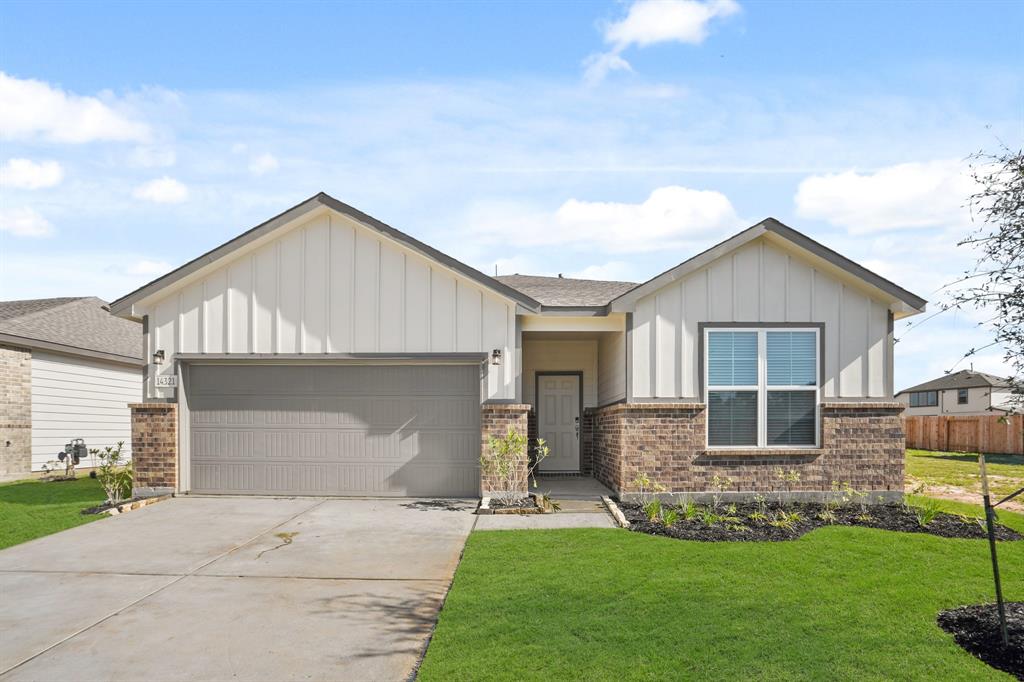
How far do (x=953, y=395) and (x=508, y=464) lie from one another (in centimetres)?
4091

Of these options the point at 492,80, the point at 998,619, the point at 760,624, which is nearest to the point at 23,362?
the point at 492,80

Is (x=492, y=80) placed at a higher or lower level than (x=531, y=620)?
higher

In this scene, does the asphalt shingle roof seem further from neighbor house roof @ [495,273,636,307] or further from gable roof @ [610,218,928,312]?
gable roof @ [610,218,928,312]

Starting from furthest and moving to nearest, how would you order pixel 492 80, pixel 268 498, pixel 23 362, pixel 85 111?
1. pixel 23 362
2. pixel 85 111
3. pixel 268 498
4. pixel 492 80

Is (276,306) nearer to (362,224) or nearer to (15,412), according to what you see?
(362,224)

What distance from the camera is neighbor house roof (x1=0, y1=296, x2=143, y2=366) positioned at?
18.1 m

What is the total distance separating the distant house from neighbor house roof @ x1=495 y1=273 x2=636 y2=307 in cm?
2763

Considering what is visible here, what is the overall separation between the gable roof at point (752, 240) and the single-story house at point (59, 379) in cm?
1127

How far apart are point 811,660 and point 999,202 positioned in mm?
3404

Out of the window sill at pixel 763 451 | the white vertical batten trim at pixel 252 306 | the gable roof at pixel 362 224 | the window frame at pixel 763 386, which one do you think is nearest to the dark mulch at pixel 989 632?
the window sill at pixel 763 451

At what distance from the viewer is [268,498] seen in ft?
41.0

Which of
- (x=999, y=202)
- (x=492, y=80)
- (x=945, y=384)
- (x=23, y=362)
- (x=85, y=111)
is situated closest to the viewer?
(x=999, y=202)

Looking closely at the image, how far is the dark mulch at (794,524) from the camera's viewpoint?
9.44m

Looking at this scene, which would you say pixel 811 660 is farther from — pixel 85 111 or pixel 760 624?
pixel 85 111
